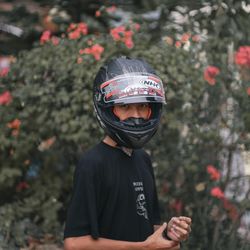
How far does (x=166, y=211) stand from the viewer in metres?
5.75

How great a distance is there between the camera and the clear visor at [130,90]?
9.65ft

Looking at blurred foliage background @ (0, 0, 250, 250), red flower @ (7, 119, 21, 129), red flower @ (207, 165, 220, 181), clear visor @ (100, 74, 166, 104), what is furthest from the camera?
red flower @ (7, 119, 21, 129)

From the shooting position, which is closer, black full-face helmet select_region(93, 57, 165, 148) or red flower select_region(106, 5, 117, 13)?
black full-face helmet select_region(93, 57, 165, 148)

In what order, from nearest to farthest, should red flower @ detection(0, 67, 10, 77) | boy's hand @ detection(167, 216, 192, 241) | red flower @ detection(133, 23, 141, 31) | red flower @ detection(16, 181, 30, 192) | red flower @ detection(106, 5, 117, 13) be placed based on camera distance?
boy's hand @ detection(167, 216, 192, 241) < red flower @ detection(133, 23, 141, 31) < red flower @ detection(0, 67, 10, 77) < red flower @ detection(16, 181, 30, 192) < red flower @ detection(106, 5, 117, 13)

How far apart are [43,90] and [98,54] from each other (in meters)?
0.54

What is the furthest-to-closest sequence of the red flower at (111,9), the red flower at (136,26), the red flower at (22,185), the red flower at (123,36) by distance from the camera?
1. the red flower at (111,9)
2. the red flower at (22,185)
3. the red flower at (136,26)
4. the red flower at (123,36)

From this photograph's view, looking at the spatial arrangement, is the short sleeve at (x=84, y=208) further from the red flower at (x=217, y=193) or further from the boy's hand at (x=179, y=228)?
the red flower at (x=217, y=193)

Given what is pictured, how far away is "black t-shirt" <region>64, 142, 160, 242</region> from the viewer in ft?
9.07

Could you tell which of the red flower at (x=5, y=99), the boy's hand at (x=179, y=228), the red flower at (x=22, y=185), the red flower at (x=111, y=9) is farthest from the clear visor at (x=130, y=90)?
the red flower at (x=111, y=9)

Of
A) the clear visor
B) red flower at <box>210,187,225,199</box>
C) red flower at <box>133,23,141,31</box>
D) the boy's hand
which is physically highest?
red flower at <box>133,23,141,31</box>

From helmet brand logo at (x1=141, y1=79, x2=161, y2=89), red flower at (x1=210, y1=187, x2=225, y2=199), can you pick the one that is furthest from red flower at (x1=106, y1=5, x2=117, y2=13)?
helmet brand logo at (x1=141, y1=79, x2=161, y2=89)

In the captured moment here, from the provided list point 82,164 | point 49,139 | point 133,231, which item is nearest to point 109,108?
point 82,164

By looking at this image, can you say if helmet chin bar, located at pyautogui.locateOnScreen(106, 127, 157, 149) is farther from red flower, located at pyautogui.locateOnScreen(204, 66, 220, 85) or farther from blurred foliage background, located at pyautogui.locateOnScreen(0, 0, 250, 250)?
red flower, located at pyautogui.locateOnScreen(204, 66, 220, 85)

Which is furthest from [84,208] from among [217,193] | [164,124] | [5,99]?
[5,99]
